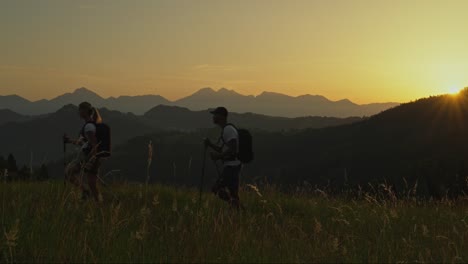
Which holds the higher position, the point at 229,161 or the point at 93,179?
the point at 229,161

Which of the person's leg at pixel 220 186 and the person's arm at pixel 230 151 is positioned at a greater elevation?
the person's arm at pixel 230 151

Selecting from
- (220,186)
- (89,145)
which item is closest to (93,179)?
(89,145)

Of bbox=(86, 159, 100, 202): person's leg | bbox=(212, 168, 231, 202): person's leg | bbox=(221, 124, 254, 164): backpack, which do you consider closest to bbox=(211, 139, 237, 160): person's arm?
bbox=(221, 124, 254, 164): backpack

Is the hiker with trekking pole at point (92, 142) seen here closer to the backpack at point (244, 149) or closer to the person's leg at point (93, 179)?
the person's leg at point (93, 179)

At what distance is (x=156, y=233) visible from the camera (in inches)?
210

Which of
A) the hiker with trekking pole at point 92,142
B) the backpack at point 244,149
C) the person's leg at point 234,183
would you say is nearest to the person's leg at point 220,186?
the person's leg at point 234,183

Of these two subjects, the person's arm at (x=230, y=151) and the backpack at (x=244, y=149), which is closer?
the person's arm at (x=230, y=151)

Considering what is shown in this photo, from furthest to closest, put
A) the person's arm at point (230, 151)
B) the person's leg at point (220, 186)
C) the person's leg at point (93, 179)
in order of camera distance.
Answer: the person's leg at point (93, 179), the person's arm at point (230, 151), the person's leg at point (220, 186)

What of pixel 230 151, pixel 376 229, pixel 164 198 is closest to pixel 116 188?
pixel 164 198

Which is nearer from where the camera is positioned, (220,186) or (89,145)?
(220,186)

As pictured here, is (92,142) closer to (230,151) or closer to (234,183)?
(230,151)

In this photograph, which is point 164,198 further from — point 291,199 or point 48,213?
point 48,213

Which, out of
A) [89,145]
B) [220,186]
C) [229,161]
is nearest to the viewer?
[220,186]

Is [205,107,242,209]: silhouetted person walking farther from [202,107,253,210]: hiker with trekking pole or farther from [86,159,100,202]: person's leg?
[86,159,100,202]: person's leg
